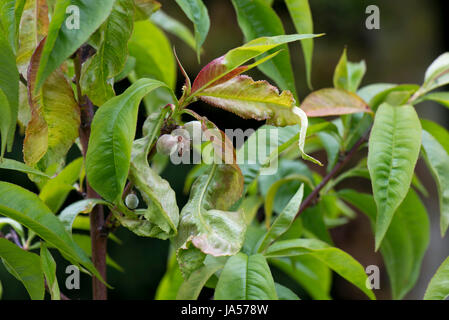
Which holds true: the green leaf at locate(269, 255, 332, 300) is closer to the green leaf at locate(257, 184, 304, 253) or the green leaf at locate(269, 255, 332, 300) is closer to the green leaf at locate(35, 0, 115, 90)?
the green leaf at locate(257, 184, 304, 253)

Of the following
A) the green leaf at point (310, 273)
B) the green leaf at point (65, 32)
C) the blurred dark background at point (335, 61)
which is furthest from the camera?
the blurred dark background at point (335, 61)

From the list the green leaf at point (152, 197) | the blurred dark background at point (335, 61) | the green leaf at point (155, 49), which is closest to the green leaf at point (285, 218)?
the green leaf at point (152, 197)

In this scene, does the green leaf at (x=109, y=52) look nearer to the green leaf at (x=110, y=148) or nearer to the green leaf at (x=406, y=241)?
the green leaf at (x=110, y=148)

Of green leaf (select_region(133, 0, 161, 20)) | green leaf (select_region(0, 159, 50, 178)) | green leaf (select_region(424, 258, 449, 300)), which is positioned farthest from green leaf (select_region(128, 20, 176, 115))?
green leaf (select_region(424, 258, 449, 300))

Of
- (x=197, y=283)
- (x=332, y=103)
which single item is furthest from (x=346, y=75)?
(x=197, y=283)

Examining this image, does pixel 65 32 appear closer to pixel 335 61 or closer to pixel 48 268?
pixel 48 268

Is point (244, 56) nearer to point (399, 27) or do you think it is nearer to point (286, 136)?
point (286, 136)
